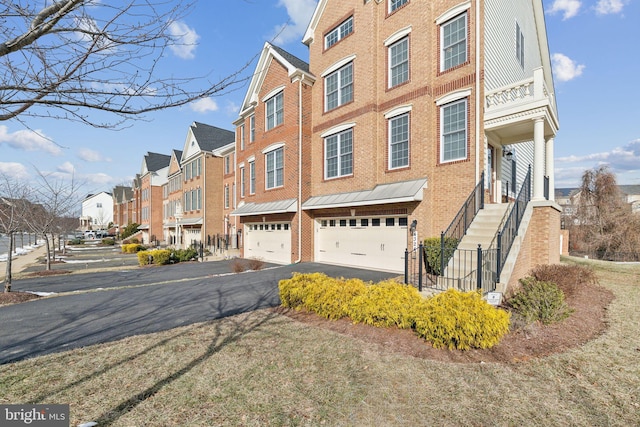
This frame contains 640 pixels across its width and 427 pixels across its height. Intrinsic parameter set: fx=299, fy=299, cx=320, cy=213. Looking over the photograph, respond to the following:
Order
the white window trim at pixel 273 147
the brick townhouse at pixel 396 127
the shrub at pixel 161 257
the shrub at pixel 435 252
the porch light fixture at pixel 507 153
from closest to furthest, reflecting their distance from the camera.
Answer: the shrub at pixel 435 252
the brick townhouse at pixel 396 127
the porch light fixture at pixel 507 153
the white window trim at pixel 273 147
the shrub at pixel 161 257

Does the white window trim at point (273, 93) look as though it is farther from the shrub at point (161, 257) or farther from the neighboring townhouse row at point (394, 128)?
the shrub at point (161, 257)

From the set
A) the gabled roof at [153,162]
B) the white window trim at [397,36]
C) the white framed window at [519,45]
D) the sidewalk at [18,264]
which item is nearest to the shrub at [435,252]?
the white window trim at [397,36]

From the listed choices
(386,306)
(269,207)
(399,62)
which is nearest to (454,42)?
(399,62)

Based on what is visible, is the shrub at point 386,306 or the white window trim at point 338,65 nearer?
the shrub at point 386,306

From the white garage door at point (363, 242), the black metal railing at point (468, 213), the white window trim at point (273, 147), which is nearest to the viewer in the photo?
the black metal railing at point (468, 213)

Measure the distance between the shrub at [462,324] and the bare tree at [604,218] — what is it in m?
27.2

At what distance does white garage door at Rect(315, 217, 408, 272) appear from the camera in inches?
476

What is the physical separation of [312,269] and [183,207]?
917 inches

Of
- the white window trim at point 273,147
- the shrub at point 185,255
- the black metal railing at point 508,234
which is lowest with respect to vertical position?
the shrub at point 185,255

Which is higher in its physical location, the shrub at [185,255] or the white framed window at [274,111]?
the white framed window at [274,111]

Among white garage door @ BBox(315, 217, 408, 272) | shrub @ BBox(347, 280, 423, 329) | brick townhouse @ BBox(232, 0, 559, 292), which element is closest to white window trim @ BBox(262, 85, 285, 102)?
brick townhouse @ BBox(232, 0, 559, 292)

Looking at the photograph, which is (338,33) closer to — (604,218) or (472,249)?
(472,249)

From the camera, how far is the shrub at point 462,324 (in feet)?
15.6

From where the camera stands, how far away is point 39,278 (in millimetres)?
14812
